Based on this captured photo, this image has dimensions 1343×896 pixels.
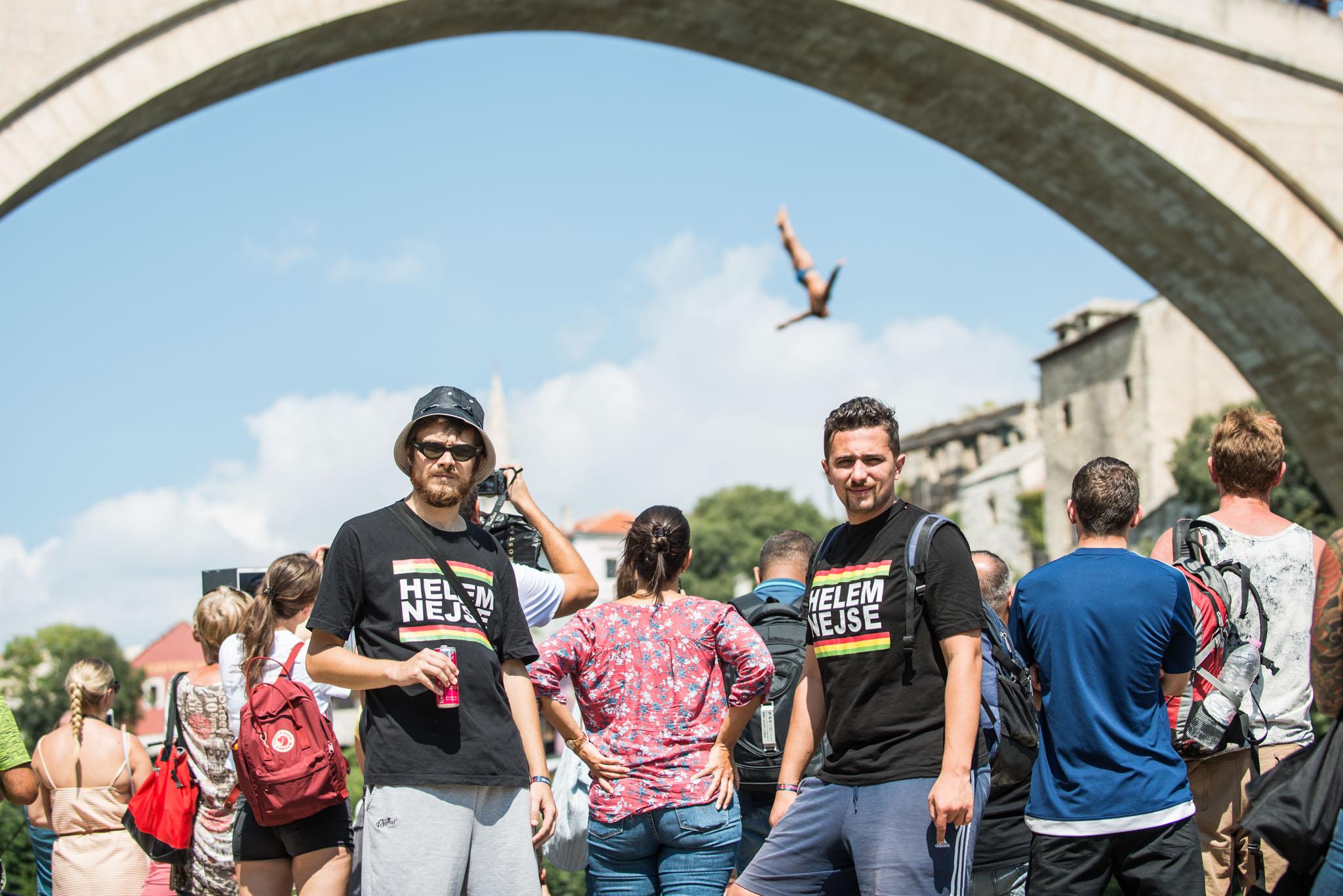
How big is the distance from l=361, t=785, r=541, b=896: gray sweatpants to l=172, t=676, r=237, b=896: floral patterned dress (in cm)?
156

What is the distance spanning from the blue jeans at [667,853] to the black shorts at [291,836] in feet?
2.60

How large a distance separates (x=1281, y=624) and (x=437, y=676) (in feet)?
8.32

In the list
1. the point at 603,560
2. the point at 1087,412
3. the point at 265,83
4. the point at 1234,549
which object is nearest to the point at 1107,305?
the point at 1087,412

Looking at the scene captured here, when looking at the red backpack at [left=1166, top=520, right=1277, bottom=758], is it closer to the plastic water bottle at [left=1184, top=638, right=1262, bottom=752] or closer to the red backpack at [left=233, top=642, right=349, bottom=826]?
the plastic water bottle at [left=1184, top=638, right=1262, bottom=752]

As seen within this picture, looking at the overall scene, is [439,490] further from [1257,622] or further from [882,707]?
[1257,622]

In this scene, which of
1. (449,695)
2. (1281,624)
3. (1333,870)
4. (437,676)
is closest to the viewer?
(1333,870)

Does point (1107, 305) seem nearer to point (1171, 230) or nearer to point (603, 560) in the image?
point (1171, 230)

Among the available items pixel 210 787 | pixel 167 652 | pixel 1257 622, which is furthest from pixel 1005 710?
pixel 167 652

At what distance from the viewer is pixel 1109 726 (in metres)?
3.53

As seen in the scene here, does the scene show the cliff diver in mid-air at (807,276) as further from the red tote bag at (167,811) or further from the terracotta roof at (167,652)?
the terracotta roof at (167,652)

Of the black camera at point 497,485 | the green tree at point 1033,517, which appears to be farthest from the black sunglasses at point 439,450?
the green tree at point 1033,517

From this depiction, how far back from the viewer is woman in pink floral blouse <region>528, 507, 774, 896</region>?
3.84m

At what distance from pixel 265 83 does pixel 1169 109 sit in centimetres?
698

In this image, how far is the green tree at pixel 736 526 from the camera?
6869cm
